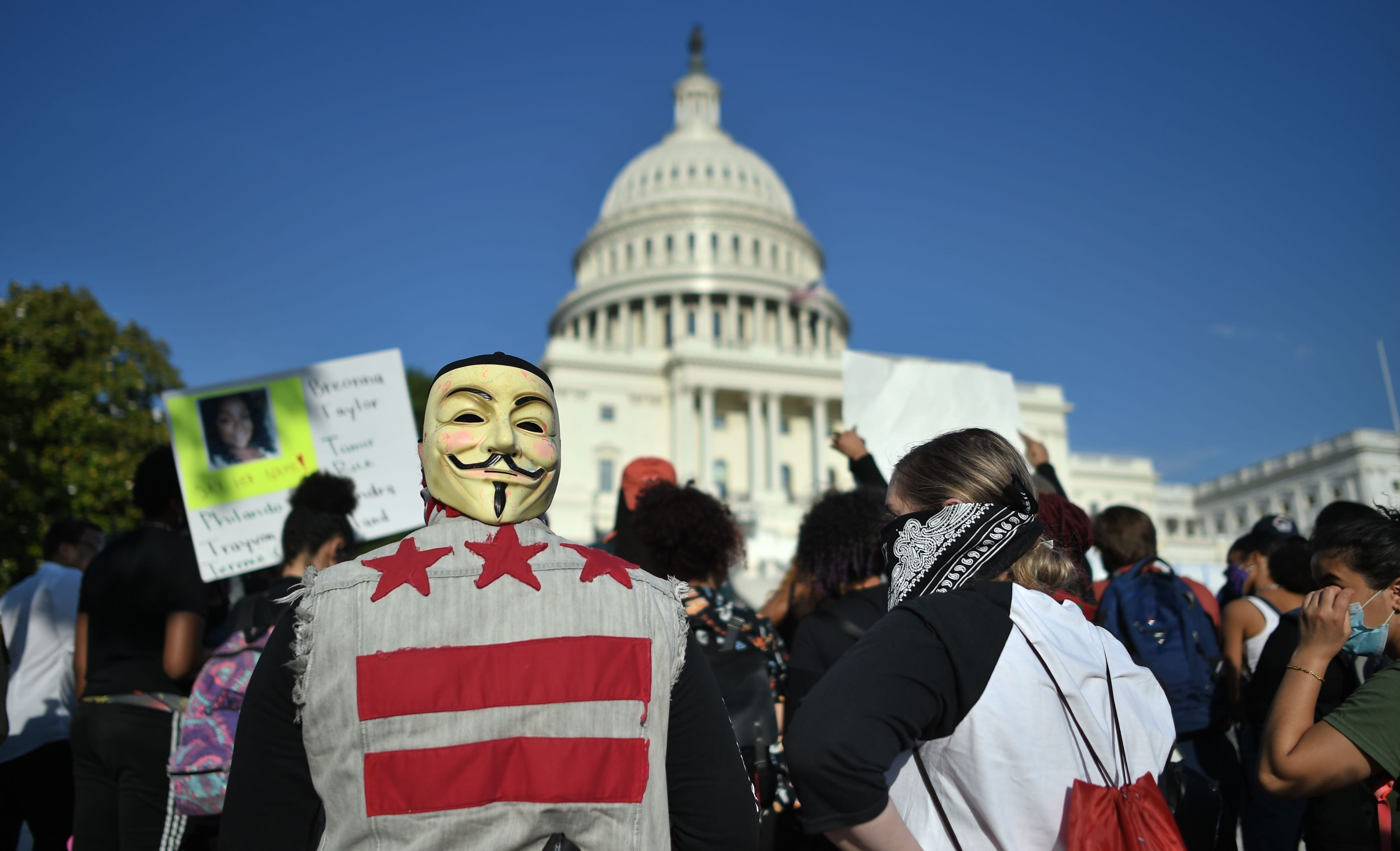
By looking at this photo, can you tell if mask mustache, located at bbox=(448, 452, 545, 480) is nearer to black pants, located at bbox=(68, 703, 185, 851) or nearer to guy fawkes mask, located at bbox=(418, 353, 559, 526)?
guy fawkes mask, located at bbox=(418, 353, 559, 526)

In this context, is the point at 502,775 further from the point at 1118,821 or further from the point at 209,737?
the point at 209,737

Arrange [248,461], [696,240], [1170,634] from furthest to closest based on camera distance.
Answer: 1. [696,240]
2. [248,461]
3. [1170,634]

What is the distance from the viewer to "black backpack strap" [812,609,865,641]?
3748mm

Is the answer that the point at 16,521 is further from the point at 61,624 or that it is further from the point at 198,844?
the point at 198,844

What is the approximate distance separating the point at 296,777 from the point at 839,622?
226 cm

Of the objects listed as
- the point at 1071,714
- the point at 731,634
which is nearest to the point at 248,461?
the point at 731,634

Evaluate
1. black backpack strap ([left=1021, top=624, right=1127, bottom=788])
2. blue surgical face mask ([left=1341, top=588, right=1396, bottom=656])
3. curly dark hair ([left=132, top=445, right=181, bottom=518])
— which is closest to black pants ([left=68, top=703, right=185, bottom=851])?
curly dark hair ([left=132, top=445, right=181, bottom=518])

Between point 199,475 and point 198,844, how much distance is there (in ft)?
7.02

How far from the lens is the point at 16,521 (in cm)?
2242

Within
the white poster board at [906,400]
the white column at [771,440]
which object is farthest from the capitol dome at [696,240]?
the white poster board at [906,400]

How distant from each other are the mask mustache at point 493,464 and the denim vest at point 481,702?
0.62ft

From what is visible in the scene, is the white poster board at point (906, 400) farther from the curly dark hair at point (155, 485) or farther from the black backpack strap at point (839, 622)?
the curly dark hair at point (155, 485)

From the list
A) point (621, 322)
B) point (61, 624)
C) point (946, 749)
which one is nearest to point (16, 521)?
point (61, 624)

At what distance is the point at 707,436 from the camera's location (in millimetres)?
49938
